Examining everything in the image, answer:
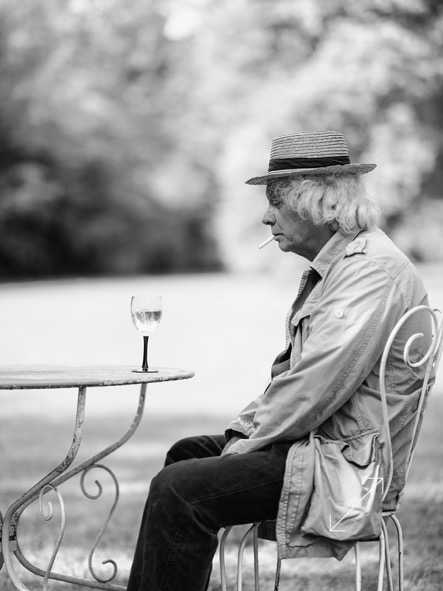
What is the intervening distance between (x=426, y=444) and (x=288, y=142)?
192 inches

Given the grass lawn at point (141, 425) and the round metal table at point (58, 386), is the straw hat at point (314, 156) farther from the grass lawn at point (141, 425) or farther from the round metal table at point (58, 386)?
the grass lawn at point (141, 425)

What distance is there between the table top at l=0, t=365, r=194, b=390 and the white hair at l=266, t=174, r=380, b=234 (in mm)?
597

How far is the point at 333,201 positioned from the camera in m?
2.88

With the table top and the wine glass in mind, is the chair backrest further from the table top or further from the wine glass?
the wine glass

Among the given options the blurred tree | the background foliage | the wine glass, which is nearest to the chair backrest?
the wine glass

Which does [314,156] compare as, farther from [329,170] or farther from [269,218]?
[269,218]

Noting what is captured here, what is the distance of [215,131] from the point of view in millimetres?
37312

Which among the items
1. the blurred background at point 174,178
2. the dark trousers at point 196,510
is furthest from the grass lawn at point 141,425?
the dark trousers at point 196,510

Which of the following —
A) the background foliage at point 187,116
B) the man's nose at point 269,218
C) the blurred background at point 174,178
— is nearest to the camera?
the man's nose at point 269,218

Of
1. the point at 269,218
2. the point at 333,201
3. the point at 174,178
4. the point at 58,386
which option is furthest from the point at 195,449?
the point at 174,178

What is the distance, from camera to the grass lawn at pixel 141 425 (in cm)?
439

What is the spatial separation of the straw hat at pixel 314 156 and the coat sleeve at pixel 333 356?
34 centimetres

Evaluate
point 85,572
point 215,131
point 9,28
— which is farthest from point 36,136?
point 85,572

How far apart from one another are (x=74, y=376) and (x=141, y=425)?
18.2 feet
